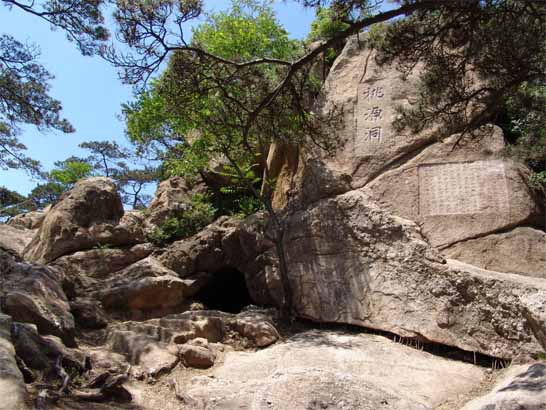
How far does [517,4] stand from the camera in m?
6.21

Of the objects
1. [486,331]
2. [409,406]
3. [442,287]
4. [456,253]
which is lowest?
[409,406]

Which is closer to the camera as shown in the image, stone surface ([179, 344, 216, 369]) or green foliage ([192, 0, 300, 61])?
stone surface ([179, 344, 216, 369])

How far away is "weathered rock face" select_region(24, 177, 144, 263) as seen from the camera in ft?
33.9

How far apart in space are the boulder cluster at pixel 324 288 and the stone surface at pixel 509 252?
22mm

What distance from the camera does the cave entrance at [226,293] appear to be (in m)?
10.5

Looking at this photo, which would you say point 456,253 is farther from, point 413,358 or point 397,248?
point 413,358

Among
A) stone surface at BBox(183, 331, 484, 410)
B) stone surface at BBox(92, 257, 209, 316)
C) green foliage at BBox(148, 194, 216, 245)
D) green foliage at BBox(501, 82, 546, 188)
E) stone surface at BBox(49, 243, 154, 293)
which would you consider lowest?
stone surface at BBox(183, 331, 484, 410)

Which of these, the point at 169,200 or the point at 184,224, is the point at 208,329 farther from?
the point at 169,200

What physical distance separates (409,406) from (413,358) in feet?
5.42

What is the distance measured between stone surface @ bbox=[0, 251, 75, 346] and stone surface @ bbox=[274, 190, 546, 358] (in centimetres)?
367

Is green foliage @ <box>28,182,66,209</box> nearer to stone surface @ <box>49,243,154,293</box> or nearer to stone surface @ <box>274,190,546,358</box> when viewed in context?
stone surface @ <box>49,243,154,293</box>

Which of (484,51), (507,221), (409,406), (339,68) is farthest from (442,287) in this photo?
(339,68)

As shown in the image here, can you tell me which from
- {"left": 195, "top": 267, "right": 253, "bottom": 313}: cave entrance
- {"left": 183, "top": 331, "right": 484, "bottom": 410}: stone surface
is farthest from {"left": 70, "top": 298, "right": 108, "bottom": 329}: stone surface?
{"left": 195, "top": 267, "right": 253, "bottom": 313}: cave entrance

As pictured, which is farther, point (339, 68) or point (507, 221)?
point (339, 68)
